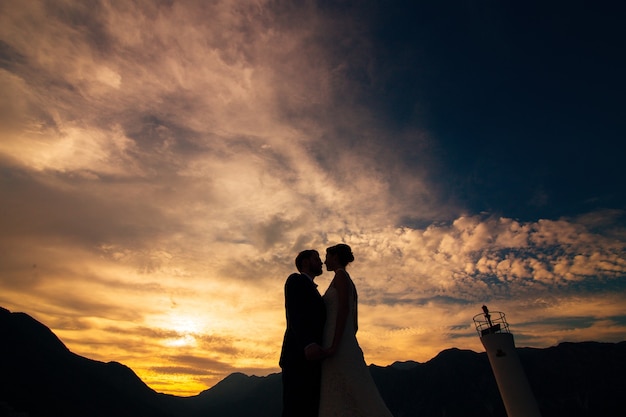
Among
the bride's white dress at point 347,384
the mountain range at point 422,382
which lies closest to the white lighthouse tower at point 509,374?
the bride's white dress at point 347,384

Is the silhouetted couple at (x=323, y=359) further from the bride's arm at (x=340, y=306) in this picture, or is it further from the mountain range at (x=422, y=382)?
the mountain range at (x=422, y=382)

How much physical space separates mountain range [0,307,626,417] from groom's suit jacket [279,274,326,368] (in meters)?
147

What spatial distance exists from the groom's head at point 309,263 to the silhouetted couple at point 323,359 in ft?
0.92

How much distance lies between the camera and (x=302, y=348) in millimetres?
4020

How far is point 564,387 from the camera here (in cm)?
11950

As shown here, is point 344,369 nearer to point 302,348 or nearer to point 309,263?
point 302,348

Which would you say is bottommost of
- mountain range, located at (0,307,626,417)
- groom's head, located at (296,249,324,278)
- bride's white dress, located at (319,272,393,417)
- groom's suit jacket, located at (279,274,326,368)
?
bride's white dress, located at (319,272,393,417)

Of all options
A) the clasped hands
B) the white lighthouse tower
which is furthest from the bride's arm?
the white lighthouse tower

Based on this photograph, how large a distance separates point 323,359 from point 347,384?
0.38m

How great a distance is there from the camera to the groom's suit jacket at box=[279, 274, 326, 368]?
13.3 feet

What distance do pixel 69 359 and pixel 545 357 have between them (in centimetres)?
20002

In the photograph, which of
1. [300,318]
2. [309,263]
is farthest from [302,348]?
[309,263]

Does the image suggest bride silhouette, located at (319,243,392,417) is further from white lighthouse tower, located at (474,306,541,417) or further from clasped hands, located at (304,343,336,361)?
white lighthouse tower, located at (474,306,541,417)

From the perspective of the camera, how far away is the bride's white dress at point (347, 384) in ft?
12.9
